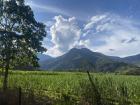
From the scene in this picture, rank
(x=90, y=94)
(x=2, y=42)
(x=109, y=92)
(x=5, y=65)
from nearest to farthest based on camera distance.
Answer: (x=90, y=94) < (x=109, y=92) < (x=2, y=42) < (x=5, y=65)

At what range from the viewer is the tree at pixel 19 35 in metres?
33.5

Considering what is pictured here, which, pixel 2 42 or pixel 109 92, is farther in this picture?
pixel 2 42

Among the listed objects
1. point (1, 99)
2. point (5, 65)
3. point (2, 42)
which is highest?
point (2, 42)

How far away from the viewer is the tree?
33.5 m

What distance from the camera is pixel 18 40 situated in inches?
1328

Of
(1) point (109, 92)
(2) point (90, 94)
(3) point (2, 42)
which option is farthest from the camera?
(3) point (2, 42)

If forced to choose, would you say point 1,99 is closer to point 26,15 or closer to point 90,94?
point 90,94

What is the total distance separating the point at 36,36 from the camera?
3447 cm

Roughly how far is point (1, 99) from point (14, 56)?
15058 millimetres

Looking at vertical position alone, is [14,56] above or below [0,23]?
below

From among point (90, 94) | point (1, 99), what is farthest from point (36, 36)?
point (90, 94)

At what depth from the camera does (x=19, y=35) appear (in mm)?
33688

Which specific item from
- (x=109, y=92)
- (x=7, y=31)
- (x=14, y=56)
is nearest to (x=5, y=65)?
(x=14, y=56)

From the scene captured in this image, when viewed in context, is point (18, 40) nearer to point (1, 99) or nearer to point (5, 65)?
point (5, 65)
